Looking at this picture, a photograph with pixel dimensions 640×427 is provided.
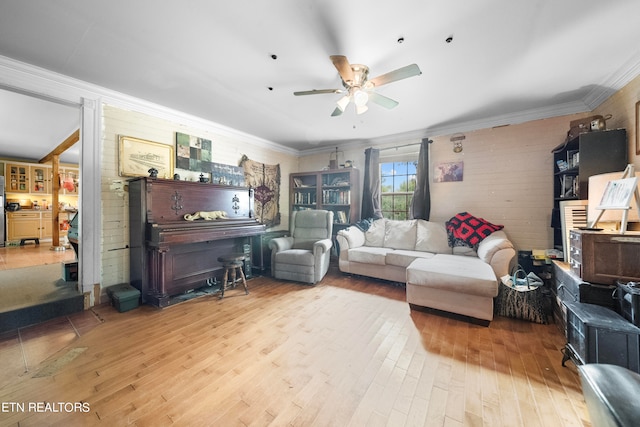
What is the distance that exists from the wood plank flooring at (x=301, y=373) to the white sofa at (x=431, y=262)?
238 millimetres

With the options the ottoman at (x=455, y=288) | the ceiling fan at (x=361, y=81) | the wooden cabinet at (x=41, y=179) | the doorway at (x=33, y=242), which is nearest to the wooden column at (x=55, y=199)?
the doorway at (x=33, y=242)

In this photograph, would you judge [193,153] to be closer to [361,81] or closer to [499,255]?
[361,81]

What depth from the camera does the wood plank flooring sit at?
4.34 feet

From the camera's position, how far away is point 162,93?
2.83 metres

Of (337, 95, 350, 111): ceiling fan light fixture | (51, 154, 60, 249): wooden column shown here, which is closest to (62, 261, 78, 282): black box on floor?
(51, 154, 60, 249): wooden column

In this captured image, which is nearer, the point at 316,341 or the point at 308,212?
the point at 316,341

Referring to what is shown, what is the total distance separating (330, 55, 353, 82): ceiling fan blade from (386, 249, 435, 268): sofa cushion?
2.48 metres

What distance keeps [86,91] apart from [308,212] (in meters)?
3.34

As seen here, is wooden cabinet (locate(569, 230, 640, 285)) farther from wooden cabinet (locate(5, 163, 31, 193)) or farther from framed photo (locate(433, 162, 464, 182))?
wooden cabinet (locate(5, 163, 31, 193))

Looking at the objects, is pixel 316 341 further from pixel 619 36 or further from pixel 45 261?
pixel 45 261

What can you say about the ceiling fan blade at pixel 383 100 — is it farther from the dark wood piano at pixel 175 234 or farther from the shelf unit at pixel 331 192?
the dark wood piano at pixel 175 234

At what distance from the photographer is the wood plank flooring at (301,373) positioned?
1323 millimetres

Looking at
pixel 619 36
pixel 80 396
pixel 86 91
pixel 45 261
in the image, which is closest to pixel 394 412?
pixel 80 396

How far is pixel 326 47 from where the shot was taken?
1963 millimetres
